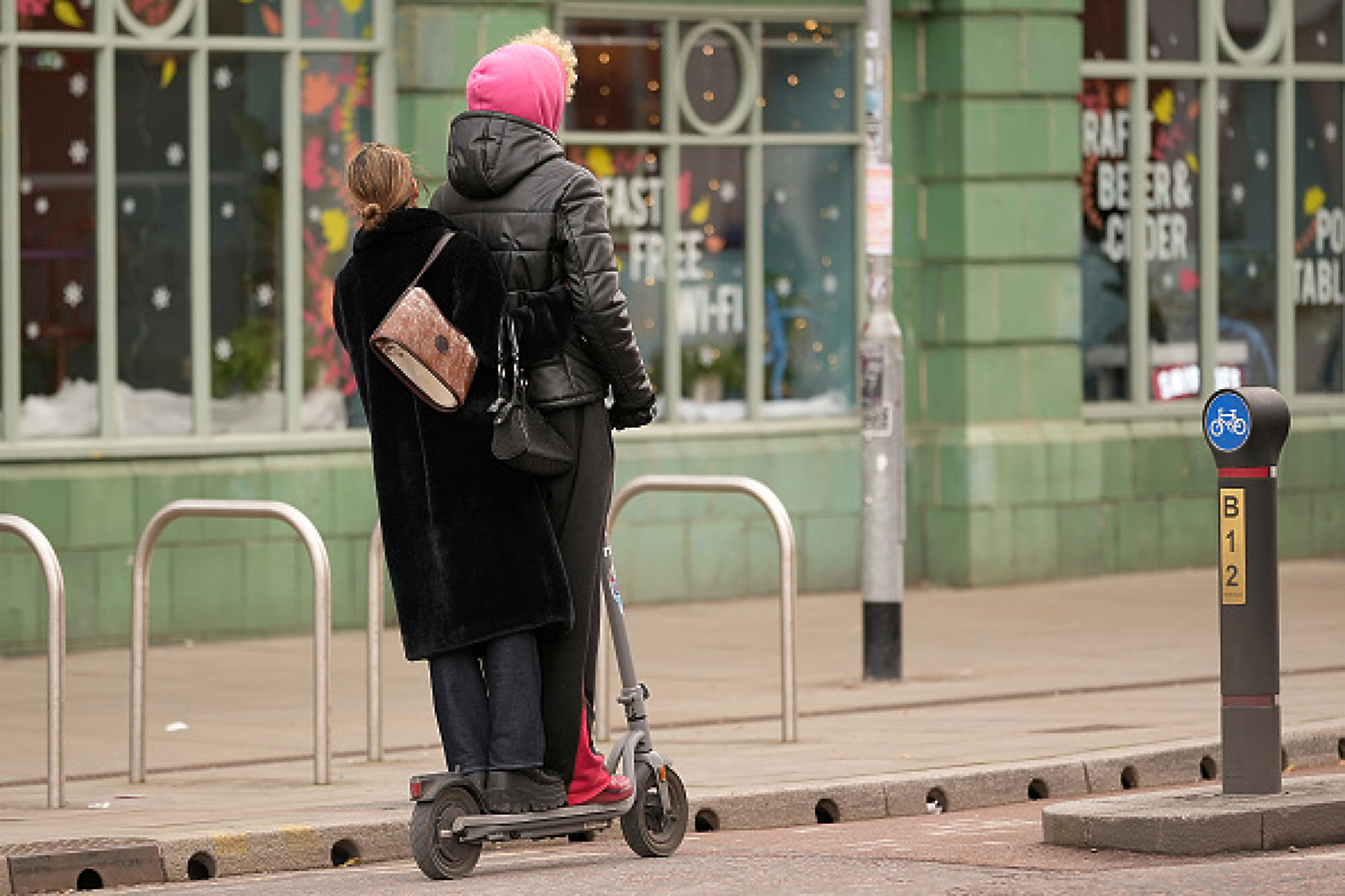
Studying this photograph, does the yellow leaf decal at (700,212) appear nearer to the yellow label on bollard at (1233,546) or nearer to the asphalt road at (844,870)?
the asphalt road at (844,870)

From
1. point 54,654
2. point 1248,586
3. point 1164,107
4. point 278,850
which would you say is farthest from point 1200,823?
point 1164,107

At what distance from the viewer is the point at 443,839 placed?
7641 millimetres

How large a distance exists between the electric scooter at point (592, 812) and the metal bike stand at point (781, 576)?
80.2 inches

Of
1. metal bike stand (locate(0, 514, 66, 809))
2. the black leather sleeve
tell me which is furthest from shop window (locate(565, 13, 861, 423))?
the black leather sleeve

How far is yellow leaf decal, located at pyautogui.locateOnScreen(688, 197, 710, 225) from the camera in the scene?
16.2m

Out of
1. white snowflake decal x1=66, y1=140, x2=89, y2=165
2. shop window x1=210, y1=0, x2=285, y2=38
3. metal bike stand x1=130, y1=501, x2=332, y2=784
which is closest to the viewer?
metal bike stand x1=130, y1=501, x2=332, y2=784

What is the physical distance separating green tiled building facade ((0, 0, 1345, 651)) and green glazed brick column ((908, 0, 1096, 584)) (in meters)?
0.02

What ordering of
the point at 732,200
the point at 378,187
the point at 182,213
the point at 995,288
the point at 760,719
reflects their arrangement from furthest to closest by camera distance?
the point at 995,288
the point at 732,200
the point at 182,213
the point at 760,719
the point at 378,187

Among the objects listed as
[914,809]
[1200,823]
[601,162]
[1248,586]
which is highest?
[601,162]

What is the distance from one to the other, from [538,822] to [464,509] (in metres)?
0.82

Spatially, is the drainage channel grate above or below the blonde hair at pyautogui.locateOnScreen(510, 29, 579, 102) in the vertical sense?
below

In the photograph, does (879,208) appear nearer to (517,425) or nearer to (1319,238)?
(517,425)

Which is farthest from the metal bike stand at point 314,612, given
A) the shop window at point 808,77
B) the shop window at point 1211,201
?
the shop window at point 1211,201

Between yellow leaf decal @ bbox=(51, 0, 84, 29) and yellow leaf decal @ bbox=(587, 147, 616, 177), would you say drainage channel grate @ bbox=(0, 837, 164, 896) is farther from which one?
yellow leaf decal @ bbox=(587, 147, 616, 177)
